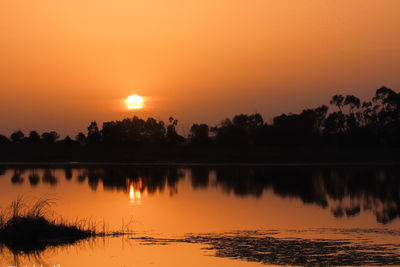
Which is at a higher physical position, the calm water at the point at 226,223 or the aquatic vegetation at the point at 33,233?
the aquatic vegetation at the point at 33,233

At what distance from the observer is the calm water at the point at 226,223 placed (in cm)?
1595

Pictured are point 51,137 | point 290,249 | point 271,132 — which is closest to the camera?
point 290,249

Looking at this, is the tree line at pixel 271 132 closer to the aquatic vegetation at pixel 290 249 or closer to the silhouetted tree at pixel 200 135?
the silhouetted tree at pixel 200 135

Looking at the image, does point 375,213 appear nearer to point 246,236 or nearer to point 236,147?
point 246,236

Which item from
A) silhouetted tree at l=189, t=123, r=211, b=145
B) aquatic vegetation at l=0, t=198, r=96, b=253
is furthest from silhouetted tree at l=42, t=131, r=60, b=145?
aquatic vegetation at l=0, t=198, r=96, b=253

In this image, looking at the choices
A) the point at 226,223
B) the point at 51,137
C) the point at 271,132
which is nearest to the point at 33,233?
the point at 226,223

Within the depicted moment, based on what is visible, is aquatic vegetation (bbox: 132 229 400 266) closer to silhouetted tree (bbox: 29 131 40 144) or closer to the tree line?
the tree line

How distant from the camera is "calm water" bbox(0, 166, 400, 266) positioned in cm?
1595

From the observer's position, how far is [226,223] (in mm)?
23016

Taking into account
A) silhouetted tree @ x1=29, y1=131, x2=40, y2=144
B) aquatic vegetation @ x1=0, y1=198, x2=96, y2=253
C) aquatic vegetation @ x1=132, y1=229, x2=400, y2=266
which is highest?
silhouetted tree @ x1=29, y1=131, x2=40, y2=144

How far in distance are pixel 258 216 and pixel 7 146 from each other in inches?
3746

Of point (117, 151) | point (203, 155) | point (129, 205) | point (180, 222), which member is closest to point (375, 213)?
point (180, 222)

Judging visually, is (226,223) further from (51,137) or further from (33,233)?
(51,137)

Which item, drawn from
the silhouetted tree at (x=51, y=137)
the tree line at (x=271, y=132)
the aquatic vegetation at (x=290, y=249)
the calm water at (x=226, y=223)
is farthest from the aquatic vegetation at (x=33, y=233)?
the silhouetted tree at (x=51, y=137)
